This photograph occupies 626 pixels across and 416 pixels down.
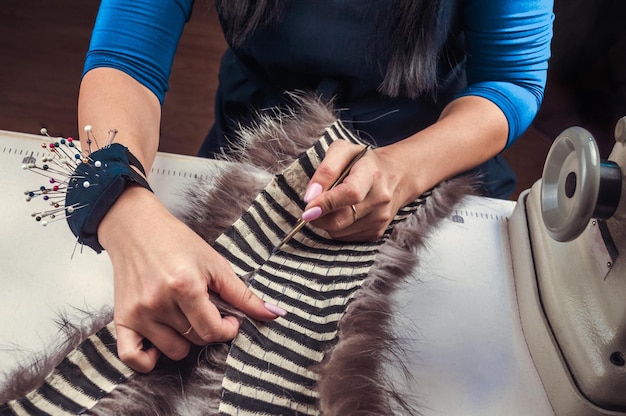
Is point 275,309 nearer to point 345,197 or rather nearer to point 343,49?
point 345,197

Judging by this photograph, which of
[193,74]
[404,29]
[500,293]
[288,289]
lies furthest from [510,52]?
[193,74]

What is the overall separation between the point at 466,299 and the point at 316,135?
0.28 meters

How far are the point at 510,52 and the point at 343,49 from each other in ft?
0.77

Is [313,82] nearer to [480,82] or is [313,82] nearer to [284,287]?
[480,82]

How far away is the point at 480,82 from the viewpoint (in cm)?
81

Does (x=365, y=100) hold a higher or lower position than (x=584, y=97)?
higher

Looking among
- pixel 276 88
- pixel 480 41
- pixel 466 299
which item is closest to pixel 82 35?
pixel 276 88

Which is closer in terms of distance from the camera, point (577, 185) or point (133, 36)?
point (577, 185)

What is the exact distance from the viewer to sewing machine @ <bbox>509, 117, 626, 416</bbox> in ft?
1.58

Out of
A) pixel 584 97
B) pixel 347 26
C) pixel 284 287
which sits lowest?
pixel 584 97

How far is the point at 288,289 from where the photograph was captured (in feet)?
1.94

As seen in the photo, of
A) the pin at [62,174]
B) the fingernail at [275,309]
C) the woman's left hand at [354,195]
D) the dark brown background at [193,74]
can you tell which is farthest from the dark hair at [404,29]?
the dark brown background at [193,74]

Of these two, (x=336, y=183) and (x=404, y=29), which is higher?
(x=404, y=29)

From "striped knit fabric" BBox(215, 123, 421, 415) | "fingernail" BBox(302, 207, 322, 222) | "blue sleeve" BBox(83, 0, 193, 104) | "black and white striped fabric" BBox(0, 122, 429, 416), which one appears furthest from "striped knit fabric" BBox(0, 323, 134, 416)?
"blue sleeve" BBox(83, 0, 193, 104)
